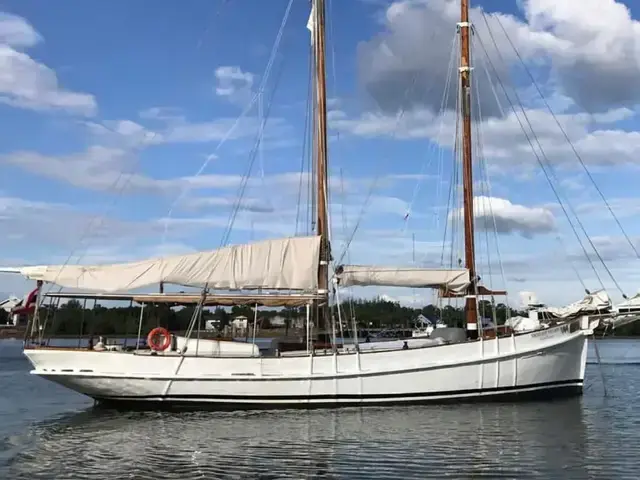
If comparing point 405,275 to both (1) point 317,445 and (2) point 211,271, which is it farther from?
(1) point 317,445

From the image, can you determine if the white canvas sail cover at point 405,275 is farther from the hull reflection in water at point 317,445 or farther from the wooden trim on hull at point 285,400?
the hull reflection in water at point 317,445

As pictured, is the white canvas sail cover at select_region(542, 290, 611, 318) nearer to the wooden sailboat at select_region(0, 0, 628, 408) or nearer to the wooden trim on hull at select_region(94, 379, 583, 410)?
the wooden sailboat at select_region(0, 0, 628, 408)

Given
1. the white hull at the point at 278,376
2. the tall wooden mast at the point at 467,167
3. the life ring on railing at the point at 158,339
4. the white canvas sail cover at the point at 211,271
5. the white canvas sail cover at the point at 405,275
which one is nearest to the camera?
the white hull at the point at 278,376

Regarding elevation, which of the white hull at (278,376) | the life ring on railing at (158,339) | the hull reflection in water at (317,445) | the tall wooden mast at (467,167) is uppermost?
the tall wooden mast at (467,167)

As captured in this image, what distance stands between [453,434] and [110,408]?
14384 millimetres

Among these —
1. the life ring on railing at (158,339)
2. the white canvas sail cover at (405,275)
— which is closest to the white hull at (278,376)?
the life ring on railing at (158,339)

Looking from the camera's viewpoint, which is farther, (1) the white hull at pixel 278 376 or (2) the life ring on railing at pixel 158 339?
(2) the life ring on railing at pixel 158 339

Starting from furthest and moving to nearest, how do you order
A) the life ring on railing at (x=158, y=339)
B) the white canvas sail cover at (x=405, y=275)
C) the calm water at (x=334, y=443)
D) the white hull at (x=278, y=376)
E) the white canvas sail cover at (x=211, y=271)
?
the white canvas sail cover at (x=405, y=275) < the white canvas sail cover at (x=211, y=271) < the life ring on railing at (x=158, y=339) < the white hull at (x=278, y=376) < the calm water at (x=334, y=443)

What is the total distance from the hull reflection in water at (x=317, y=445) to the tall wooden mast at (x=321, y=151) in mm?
6090

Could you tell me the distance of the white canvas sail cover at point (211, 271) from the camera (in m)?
30.3

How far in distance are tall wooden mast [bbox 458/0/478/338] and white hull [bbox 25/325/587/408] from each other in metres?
3.25

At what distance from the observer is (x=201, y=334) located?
106 ft

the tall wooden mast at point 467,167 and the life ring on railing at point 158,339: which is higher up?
the tall wooden mast at point 467,167

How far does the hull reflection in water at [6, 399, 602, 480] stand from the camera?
18.9 meters
